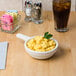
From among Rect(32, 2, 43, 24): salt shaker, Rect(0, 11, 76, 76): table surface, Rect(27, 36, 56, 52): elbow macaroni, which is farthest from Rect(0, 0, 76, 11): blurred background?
Rect(27, 36, 56, 52): elbow macaroni

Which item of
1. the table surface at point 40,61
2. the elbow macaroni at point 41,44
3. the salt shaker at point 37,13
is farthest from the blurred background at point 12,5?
the elbow macaroni at point 41,44

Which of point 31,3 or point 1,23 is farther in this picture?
point 31,3

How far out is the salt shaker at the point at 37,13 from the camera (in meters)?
1.42

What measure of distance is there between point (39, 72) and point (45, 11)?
2.24 ft

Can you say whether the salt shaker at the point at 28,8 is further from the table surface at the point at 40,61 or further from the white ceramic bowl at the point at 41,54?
the white ceramic bowl at the point at 41,54

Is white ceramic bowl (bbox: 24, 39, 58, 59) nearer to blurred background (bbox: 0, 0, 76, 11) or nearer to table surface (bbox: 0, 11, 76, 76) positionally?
table surface (bbox: 0, 11, 76, 76)

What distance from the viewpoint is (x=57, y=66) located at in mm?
1008

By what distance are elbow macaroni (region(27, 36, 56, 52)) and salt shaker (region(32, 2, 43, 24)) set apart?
388 millimetres

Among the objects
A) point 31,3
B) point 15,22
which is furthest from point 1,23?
point 31,3

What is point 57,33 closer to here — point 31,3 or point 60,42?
point 60,42

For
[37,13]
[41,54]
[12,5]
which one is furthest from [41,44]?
[12,5]

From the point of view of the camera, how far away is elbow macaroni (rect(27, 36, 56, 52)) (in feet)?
3.35

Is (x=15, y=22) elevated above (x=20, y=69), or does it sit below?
above

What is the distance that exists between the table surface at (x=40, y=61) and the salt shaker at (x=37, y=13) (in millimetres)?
111
